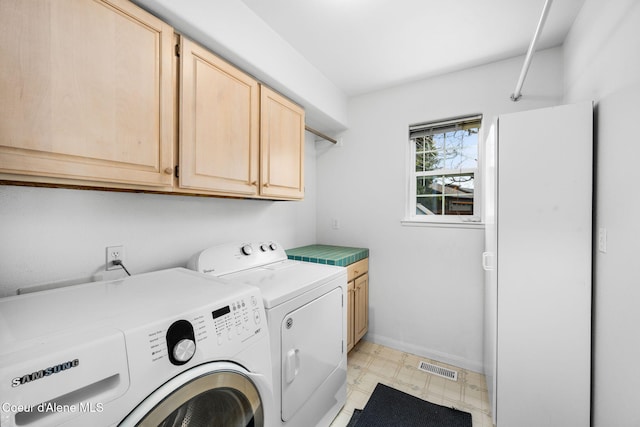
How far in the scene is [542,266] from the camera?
4.71ft

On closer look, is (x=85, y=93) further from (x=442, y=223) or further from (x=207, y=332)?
(x=442, y=223)

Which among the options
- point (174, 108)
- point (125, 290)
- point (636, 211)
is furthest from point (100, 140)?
point (636, 211)

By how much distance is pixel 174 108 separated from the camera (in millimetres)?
1262

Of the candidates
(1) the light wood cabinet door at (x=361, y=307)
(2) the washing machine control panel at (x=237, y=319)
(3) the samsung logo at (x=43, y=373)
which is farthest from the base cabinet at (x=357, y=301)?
(3) the samsung logo at (x=43, y=373)

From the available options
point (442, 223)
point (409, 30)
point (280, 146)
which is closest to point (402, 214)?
point (442, 223)

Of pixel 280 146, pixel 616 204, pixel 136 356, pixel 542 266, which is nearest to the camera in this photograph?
pixel 136 356

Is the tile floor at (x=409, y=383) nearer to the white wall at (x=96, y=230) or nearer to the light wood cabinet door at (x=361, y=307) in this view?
the light wood cabinet door at (x=361, y=307)

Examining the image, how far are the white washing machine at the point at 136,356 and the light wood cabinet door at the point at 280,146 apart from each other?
89cm

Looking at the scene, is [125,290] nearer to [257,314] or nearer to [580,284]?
[257,314]

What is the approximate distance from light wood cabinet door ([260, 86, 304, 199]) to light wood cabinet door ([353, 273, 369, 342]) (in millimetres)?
1022

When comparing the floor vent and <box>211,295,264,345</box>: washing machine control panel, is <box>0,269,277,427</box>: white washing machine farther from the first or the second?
the floor vent

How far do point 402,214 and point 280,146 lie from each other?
4.31 feet

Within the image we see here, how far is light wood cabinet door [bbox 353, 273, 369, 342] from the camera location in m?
2.39

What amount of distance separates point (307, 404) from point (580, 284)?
5.10 ft
